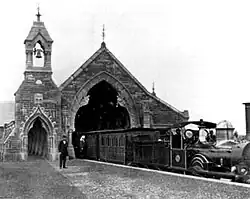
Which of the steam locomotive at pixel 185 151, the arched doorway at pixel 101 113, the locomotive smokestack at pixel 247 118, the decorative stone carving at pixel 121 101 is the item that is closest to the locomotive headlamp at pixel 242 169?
the steam locomotive at pixel 185 151

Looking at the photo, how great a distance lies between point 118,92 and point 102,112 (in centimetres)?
773

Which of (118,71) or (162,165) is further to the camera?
(118,71)

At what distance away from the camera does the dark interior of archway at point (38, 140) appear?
31450mm

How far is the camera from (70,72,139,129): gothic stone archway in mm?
30703

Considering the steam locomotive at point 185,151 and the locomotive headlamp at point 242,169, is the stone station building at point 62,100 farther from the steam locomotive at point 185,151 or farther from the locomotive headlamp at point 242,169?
the locomotive headlamp at point 242,169

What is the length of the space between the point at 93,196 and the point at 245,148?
211 inches

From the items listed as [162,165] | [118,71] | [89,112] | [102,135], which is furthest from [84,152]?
[162,165]

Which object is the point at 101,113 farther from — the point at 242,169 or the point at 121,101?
the point at 242,169

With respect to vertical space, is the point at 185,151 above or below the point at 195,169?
above

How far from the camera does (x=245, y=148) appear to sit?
46.1 feet

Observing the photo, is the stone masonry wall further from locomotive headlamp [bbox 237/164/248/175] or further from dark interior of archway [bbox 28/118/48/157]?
locomotive headlamp [bbox 237/164/248/175]

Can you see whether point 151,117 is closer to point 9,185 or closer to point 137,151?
point 137,151

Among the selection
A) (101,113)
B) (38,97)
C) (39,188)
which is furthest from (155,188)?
(101,113)

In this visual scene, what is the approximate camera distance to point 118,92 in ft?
105
